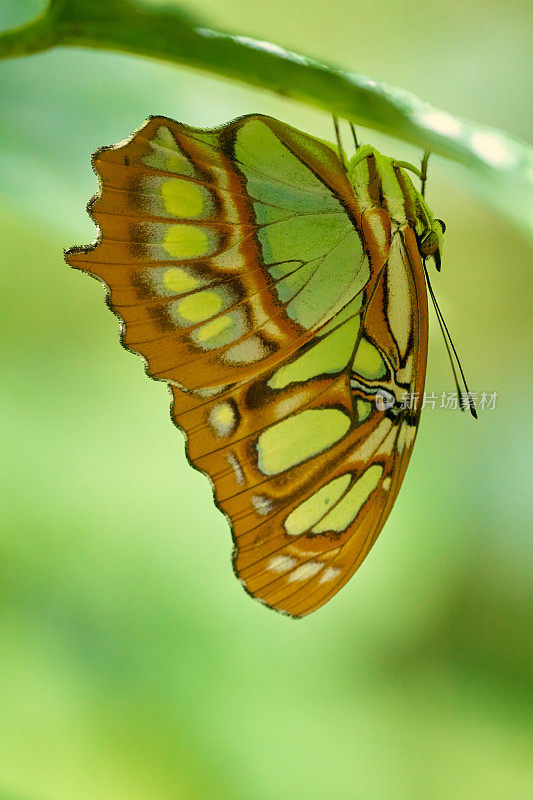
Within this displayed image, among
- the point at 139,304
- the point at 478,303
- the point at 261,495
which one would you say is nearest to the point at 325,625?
the point at 478,303

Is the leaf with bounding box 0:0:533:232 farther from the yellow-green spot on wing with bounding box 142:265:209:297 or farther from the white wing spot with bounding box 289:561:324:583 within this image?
the white wing spot with bounding box 289:561:324:583

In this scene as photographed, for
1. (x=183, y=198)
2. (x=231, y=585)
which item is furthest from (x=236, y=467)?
(x=231, y=585)

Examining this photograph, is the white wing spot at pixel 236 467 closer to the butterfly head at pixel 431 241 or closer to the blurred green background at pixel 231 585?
the butterfly head at pixel 431 241

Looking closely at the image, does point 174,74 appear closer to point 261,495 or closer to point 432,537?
point 261,495

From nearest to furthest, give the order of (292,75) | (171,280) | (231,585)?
(292,75) → (171,280) → (231,585)

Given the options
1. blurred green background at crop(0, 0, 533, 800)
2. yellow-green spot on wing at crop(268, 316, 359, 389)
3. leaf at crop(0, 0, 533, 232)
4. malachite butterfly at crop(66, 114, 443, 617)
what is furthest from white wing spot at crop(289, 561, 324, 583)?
blurred green background at crop(0, 0, 533, 800)

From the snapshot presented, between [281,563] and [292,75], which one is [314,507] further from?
[292,75]
